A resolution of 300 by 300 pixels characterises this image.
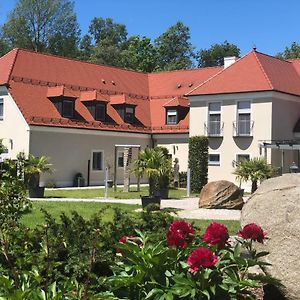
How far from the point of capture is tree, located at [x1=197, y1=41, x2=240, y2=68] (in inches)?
3219

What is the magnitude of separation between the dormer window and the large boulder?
32409mm

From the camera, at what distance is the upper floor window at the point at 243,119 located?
33.7m

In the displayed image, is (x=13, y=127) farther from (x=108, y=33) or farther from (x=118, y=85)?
(x=108, y=33)

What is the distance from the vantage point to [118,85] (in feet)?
135

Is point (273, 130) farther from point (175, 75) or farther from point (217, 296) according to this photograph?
point (217, 296)

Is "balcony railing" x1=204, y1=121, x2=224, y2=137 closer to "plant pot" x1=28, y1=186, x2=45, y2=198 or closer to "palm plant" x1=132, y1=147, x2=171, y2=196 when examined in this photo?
"palm plant" x1=132, y1=147, x2=171, y2=196

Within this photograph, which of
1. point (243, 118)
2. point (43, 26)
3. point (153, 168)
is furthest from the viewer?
point (43, 26)

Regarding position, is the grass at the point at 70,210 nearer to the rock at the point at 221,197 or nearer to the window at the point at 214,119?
the rock at the point at 221,197

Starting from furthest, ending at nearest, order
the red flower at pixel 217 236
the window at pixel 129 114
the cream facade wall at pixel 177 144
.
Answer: the window at pixel 129 114, the cream facade wall at pixel 177 144, the red flower at pixel 217 236

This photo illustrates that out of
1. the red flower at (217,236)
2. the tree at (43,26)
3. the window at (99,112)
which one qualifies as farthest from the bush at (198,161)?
the tree at (43,26)

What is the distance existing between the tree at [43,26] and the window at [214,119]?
37907 millimetres

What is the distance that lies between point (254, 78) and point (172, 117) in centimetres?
731

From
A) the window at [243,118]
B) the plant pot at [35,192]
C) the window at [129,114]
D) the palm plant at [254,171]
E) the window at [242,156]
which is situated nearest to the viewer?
the plant pot at [35,192]

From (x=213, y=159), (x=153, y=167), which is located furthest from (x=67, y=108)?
(x=153, y=167)
